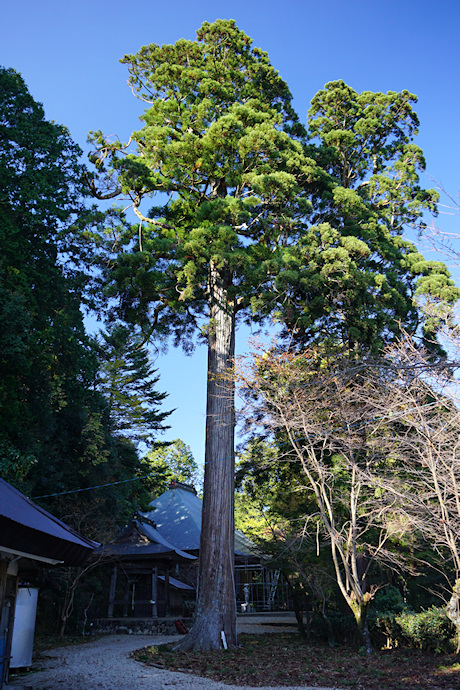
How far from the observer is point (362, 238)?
486 inches

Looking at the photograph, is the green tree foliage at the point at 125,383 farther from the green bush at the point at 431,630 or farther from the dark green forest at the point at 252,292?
the green bush at the point at 431,630

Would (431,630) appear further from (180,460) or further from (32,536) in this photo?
(180,460)

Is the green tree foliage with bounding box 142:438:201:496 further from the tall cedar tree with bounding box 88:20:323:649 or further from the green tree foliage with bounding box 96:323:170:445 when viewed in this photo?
the tall cedar tree with bounding box 88:20:323:649

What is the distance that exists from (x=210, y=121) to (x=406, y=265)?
613 cm

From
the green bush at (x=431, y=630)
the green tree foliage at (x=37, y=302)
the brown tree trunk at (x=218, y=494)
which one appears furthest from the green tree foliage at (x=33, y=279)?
the green bush at (x=431, y=630)

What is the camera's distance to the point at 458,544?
883 cm

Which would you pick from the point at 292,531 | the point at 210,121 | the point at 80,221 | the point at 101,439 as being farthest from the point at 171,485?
the point at 210,121

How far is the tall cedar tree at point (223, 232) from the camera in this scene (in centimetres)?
988

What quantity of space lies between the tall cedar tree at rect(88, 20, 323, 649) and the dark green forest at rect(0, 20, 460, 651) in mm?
48

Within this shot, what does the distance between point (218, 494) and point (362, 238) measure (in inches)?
287

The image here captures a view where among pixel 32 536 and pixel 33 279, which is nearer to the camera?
pixel 32 536

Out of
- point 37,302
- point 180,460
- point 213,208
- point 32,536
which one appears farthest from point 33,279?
point 180,460

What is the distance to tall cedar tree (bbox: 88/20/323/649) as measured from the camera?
Result: 9.57 m

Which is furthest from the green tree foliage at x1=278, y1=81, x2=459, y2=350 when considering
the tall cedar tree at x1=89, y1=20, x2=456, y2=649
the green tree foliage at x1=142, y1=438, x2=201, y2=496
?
the green tree foliage at x1=142, y1=438, x2=201, y2=496
